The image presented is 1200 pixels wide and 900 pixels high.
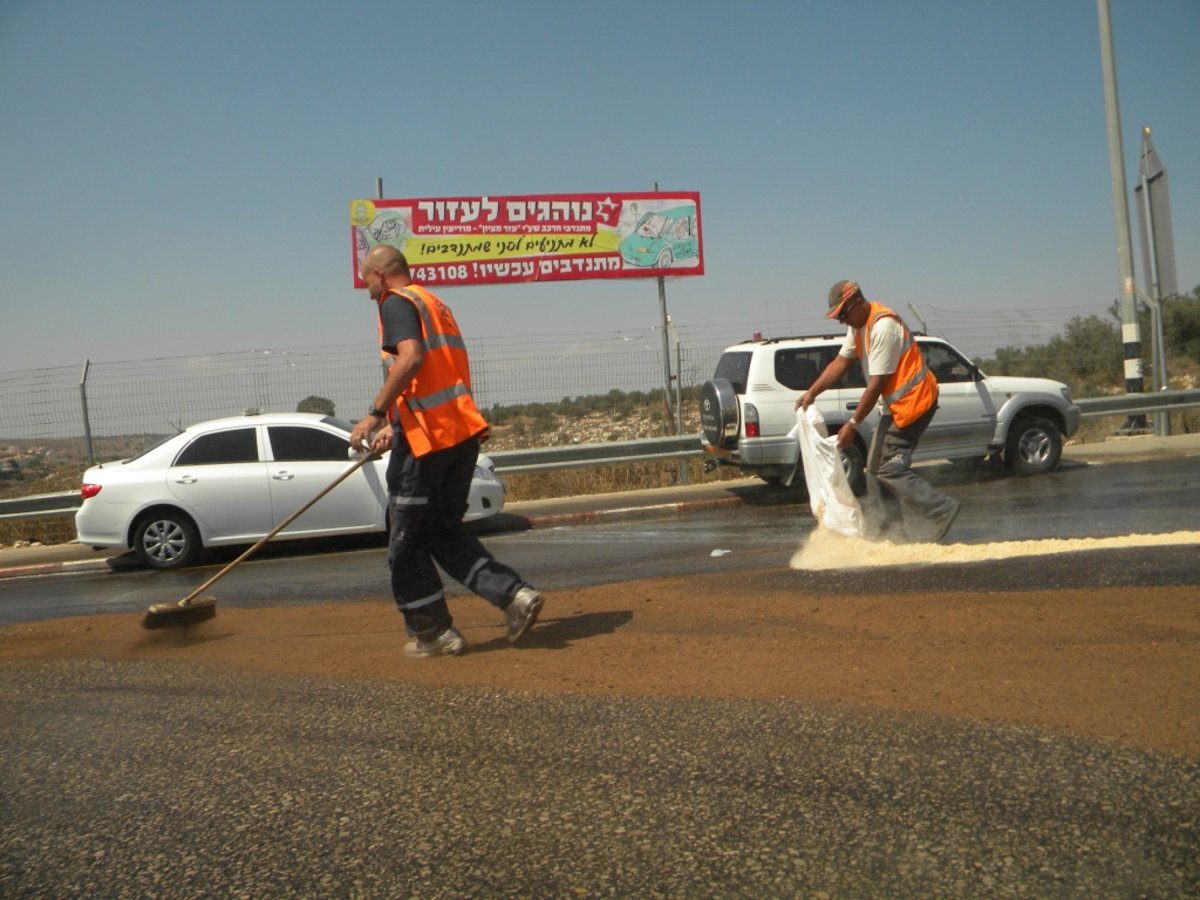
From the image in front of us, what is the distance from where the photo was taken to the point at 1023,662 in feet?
14.8

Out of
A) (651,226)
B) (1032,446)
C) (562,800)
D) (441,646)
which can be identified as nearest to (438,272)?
(651,226)

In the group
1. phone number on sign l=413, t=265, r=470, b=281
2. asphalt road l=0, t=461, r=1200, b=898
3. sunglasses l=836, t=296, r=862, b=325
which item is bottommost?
asphalt road l=0, t=461, r=1200, b=898

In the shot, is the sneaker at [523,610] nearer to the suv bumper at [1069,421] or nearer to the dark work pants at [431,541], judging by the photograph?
the dark work pants at [431,541]

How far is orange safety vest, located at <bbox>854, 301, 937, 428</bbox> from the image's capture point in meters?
7.47

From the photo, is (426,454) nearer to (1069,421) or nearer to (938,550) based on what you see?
(938,550)

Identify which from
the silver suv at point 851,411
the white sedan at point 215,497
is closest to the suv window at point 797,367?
the silver suv at point 851,411

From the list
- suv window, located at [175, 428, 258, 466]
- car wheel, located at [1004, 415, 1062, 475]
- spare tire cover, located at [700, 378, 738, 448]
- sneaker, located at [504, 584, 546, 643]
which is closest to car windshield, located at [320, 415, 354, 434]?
suv window, located at [175, 428, 258, 466]

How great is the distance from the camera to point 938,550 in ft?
23.2

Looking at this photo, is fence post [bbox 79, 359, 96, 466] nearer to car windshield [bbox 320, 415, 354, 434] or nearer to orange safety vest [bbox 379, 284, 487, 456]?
car windshield [bbox 320, 415, 354, 434]

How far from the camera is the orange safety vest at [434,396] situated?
536 centimetres

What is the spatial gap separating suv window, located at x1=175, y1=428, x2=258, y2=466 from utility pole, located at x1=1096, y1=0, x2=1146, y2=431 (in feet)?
42.5

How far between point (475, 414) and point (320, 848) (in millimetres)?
2654

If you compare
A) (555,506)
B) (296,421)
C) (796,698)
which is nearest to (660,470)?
(555,506)

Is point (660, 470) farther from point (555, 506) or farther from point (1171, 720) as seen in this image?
point (1171, 720)
